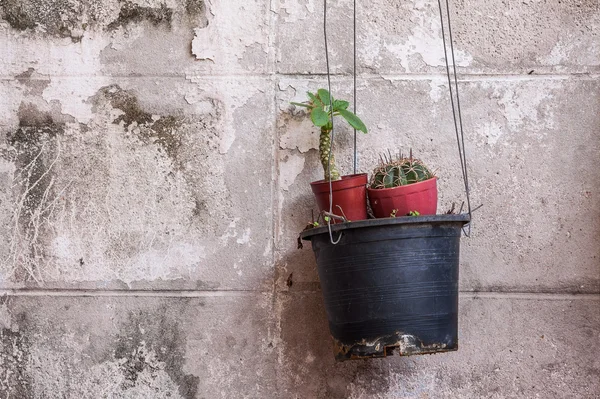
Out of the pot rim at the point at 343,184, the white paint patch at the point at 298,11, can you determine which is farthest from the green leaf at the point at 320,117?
the white paint patch at the point at 298,11

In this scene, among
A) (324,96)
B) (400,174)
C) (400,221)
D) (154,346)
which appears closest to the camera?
(400,221)

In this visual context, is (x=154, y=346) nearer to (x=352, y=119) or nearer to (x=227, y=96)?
(x=227, y=96)

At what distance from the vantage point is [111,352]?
1866mm

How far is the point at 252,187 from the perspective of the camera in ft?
6.21

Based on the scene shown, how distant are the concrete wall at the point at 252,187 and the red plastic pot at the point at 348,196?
218 millimetres

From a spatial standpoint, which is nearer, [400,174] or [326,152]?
[400,174]

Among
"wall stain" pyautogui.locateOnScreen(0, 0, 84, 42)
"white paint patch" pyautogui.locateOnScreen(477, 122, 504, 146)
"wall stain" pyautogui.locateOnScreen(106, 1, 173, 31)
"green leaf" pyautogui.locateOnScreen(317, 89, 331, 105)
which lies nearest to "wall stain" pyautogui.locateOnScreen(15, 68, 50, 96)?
"wall stain" pyautogui.locateOnScreen(0, 0, 84, 42)

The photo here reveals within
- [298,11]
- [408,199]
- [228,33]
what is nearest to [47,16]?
[228,33]

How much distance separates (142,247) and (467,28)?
129cm

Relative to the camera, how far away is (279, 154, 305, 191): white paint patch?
74.2 inches

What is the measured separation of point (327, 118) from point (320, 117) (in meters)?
0.02

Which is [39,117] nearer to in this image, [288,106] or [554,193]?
[288,106]

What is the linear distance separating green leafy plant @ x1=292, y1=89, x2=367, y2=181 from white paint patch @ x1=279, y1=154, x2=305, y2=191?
5.3 inches

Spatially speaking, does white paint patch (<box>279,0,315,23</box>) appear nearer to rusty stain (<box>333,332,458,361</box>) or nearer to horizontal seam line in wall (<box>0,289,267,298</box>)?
horizontal seam line in wall (<box>0,289,267,298</box>)
